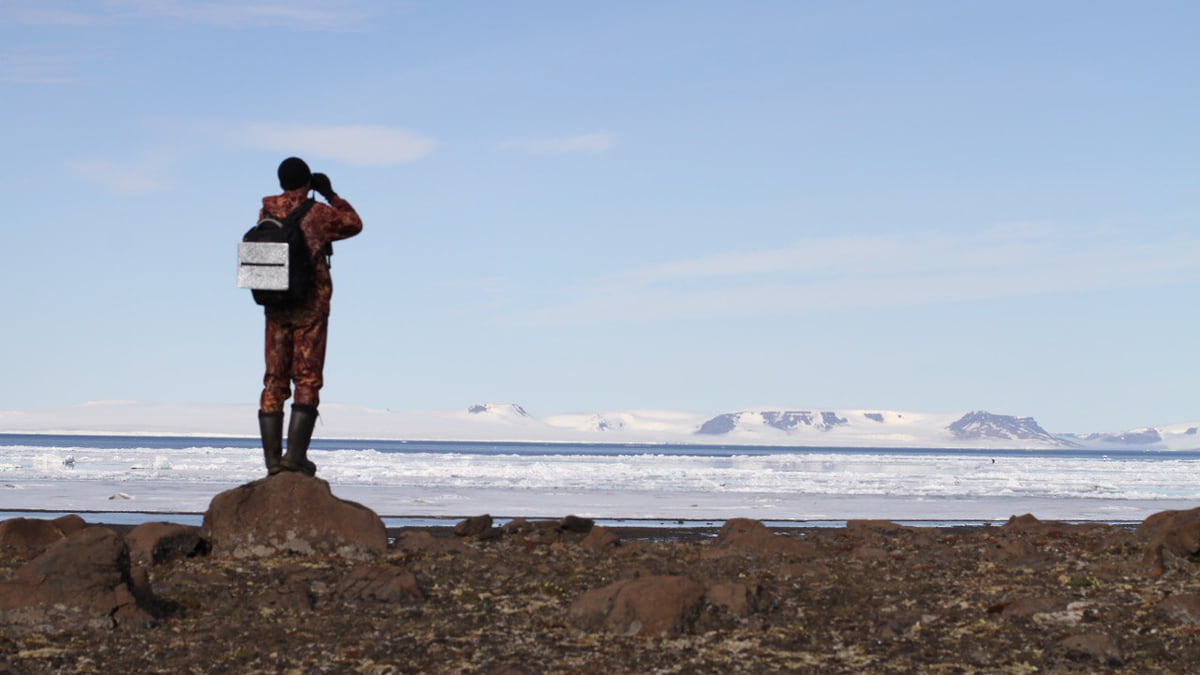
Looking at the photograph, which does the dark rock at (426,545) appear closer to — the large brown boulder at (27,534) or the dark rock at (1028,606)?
the large brown boulder at (27,534)

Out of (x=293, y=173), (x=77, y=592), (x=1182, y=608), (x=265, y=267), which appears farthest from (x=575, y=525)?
(x=1182, y=608)

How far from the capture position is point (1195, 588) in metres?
8.22

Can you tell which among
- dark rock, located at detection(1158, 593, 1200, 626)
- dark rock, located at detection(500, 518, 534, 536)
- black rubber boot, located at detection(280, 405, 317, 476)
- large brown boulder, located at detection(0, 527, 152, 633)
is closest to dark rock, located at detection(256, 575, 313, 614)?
large brown boulder, located at detection(0, 527, 152, 633)

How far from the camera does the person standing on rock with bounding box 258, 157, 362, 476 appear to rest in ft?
32.4

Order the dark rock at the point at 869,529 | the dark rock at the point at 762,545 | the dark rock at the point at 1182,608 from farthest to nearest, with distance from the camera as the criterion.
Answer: the dark rock at the point at 869,529, the dark rock at the point at 762,545, the dark rock at the point at 1182,608

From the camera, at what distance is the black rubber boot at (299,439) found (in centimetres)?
984

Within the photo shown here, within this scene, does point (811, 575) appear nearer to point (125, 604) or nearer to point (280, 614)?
point (280, 614)

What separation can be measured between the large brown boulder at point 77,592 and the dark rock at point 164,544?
4.87 ft

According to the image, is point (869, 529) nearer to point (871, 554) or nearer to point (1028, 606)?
point (871, 554)

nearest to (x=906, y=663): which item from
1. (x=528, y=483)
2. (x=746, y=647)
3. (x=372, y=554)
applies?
(x=746, y=647)

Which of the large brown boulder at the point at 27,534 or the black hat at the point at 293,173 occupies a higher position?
the black hat at the point at 293,173

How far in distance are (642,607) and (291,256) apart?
13.7ft

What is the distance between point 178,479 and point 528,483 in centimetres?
1090

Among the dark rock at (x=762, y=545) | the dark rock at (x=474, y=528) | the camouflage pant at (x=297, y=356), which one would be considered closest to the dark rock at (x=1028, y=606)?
the dark rock at (x=762, y=545)
